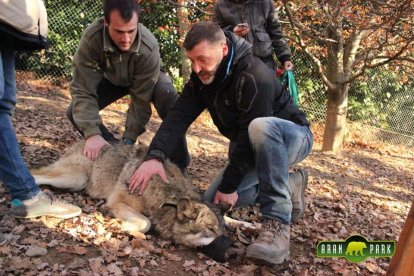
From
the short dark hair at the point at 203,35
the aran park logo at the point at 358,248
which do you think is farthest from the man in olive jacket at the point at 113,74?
the aran park logo at the point at 358,248

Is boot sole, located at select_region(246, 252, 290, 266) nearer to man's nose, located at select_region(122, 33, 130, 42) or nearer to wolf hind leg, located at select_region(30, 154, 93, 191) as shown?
wolf hind leg, located at select_region(30, 154, 93, 191)

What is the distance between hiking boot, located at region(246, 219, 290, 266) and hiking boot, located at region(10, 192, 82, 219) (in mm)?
1727

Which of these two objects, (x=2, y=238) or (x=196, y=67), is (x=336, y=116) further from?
(x=2, y=238)

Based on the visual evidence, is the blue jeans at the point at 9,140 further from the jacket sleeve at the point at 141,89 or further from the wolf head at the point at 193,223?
the jacket sleeve at the point at 141,89

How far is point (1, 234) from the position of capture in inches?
133

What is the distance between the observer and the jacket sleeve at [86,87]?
4828 millimetres

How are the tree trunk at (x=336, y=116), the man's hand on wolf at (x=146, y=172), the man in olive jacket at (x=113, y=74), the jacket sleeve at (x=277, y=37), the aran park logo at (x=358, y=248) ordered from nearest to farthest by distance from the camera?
the aran park logo at (x=358, y=248) → the man's hand on wolf at (x=146, y=172) → the man in olive jacket at (x=113, y=74) → the jacket sleeve at (x=277, y=37) → the tree trunk at (x=336, y=116)

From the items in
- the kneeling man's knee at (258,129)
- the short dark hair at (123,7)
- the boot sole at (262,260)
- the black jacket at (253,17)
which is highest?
the black jacket at (253,17)

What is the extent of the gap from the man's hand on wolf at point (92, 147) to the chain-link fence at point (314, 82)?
26.7 feet

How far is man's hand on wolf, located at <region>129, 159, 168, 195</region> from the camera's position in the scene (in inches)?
164

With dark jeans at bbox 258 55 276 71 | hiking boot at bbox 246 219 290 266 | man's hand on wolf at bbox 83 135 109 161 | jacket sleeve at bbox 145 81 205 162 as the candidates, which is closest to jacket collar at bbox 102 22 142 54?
jacket sleeve at bbox 145 81 205 162

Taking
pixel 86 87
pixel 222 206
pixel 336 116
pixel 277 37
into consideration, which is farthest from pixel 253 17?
pixel 336 116

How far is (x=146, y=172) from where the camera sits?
13.7 ft

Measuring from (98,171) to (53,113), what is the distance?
14.5 feet
